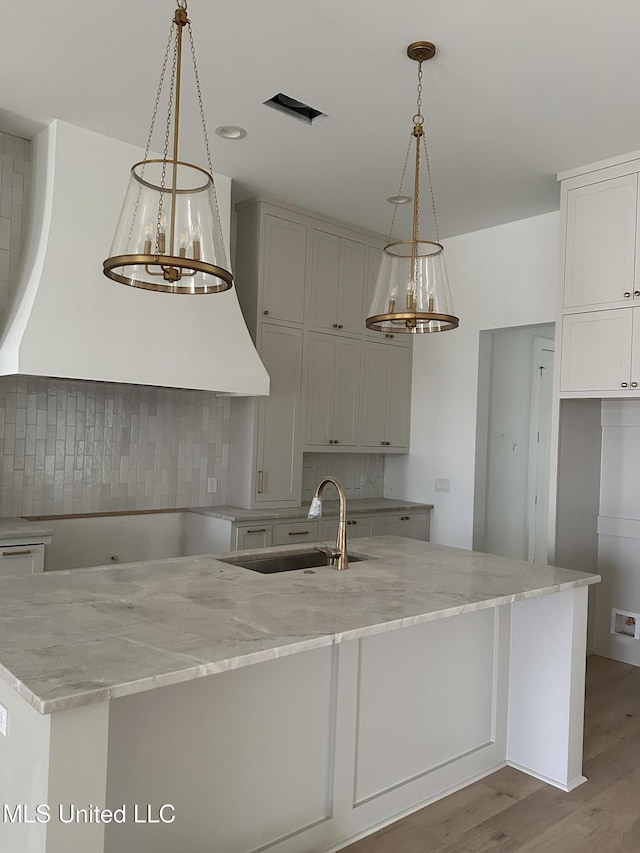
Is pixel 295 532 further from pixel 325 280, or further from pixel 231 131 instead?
pixel 231 131

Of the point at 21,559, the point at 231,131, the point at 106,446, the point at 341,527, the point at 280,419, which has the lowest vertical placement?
the point at 21,559

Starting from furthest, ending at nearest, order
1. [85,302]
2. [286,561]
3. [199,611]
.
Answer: [85,302]
[286,561]
[199,611]

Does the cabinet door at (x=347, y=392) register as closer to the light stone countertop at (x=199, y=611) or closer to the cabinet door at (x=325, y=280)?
the cabinet door at (x=325, y=280)

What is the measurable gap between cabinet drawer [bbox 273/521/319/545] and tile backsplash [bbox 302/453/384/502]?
1.97 feet

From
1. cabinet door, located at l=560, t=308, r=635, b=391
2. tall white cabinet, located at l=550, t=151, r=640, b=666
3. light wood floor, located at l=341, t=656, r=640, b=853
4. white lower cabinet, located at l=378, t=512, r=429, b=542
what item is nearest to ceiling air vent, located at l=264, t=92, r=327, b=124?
tall white cabinet, located at l=550, t=151, r=640, b=666

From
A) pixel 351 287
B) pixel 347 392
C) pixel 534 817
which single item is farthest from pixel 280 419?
pixel 534 817

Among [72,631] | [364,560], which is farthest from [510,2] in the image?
[72,631]

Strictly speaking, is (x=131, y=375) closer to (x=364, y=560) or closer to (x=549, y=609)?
(x=364, y=560)

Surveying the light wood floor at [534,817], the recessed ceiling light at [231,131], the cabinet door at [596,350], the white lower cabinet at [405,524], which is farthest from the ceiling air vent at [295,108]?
the light wood floor at [534,817]

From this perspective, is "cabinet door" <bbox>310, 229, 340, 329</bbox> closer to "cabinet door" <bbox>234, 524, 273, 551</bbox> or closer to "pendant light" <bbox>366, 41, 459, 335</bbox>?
"cabinet door" <bbox>234, 524, 273, 551</bbox>

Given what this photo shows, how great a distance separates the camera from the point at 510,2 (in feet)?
8.16

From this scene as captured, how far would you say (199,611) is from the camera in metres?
1.97

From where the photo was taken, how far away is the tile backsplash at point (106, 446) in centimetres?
384

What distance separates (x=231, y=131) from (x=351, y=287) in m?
1.78
